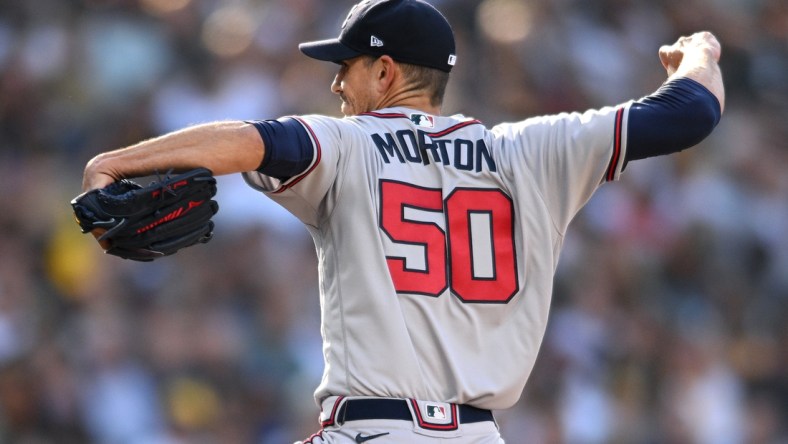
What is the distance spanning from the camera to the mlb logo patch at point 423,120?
11.8 feet

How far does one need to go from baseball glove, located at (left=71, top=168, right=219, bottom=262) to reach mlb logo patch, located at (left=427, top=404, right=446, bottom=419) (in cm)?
77

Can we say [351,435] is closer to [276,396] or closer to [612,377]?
[276,396]

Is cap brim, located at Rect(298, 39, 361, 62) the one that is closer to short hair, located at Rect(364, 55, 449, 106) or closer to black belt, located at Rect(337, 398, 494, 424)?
short hair, located at Rect(364, 55, 449, 106)

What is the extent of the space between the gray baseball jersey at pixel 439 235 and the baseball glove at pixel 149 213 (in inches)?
9.1

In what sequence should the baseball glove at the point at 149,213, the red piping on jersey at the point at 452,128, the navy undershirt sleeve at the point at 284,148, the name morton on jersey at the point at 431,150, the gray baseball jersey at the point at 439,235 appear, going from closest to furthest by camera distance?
1. the baseball glove at the point at 149,213
2. the navy undershirt sleeve at the point at 284,148
3. the gray baseball jersey at the point at 439,235
4. the name morton on jersey at the point at 431,150
5. the red piping on jersey at the point at 452,128

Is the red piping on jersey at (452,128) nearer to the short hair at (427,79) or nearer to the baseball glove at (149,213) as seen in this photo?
the short hair at (427,79)

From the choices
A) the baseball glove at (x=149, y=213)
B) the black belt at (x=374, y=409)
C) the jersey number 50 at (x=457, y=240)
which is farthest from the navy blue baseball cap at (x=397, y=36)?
the black belt at (x=374, y=409)

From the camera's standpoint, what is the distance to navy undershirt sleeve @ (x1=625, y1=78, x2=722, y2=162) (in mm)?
3576

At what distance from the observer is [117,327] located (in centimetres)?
714

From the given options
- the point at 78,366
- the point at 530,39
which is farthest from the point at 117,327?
the point at 530,39

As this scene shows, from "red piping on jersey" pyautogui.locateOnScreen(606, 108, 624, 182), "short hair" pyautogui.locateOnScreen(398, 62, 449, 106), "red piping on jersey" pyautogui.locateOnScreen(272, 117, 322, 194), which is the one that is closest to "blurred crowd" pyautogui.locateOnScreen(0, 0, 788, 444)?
"short hair" pyautogui.locateOnScreen(398, 62, 449, 106)

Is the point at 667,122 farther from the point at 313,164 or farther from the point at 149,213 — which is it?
the point at 149,213

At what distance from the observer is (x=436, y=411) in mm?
3383

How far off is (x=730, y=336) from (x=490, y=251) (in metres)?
5.65
